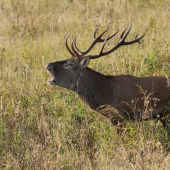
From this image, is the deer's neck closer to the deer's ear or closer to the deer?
the deer

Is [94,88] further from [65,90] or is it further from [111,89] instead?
[65,90]

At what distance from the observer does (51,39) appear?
8.01 metres

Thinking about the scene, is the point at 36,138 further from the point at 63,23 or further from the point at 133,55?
the point at 63,23

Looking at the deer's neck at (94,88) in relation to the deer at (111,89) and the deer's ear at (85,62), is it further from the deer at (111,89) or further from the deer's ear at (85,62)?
the deer's ear at (85,62)

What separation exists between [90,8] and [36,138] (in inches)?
277

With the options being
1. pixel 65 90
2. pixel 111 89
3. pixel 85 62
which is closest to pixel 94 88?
pixel 111 89

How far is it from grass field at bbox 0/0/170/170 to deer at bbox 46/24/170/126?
0.20 meters

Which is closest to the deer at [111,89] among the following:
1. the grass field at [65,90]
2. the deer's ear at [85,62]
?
the deer's ear at [85,62]

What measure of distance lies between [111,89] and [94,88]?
258 mm

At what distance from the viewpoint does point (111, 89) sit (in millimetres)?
4766

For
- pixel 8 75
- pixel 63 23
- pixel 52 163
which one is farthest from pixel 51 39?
pixel 52 163

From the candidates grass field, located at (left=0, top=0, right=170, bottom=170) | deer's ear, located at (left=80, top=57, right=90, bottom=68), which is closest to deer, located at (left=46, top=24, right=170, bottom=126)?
deer's ear, located at (left=80, top=57, right=90, bottom=68)

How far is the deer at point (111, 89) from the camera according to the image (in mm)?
4594

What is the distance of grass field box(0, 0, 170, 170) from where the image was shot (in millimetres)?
3430
